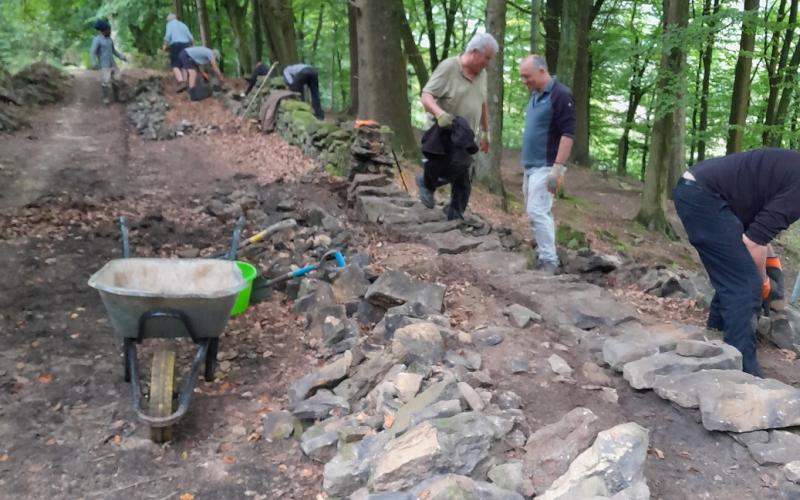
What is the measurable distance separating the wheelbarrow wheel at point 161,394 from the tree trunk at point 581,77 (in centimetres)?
1109

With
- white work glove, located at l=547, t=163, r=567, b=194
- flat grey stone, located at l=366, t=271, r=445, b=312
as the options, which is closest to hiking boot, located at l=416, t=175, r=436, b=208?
white work glove, located at l=547, t=163, r=567, b=194

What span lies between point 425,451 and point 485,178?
8.32m

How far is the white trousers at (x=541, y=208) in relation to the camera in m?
5.05

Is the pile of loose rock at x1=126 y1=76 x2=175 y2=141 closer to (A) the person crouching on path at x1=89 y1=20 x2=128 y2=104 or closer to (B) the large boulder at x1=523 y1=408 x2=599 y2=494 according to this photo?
(A) the person crouching on path at x1=89 y1=20 x2=128 y2=104

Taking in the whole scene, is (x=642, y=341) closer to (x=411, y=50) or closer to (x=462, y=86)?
(x=462, y=86)

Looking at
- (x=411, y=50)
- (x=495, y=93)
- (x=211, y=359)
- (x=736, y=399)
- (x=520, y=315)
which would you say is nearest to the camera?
(x=736, y=399)

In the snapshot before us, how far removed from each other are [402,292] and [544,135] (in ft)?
5.73

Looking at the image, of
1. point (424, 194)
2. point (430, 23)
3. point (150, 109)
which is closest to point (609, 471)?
point (424, 194)

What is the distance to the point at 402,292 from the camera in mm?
4234

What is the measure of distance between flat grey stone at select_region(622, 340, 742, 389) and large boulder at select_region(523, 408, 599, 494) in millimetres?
496

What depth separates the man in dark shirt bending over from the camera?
3.47m

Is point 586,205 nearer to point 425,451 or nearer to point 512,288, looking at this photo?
point 512,288

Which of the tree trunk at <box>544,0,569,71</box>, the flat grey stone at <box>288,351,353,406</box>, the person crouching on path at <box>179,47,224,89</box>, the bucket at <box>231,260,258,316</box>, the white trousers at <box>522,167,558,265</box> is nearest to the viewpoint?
the flat grey stone at <box>288,351,353,406</box>

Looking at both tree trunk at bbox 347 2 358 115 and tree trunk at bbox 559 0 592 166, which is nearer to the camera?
tree trunk at bbox 559 0 592 166
